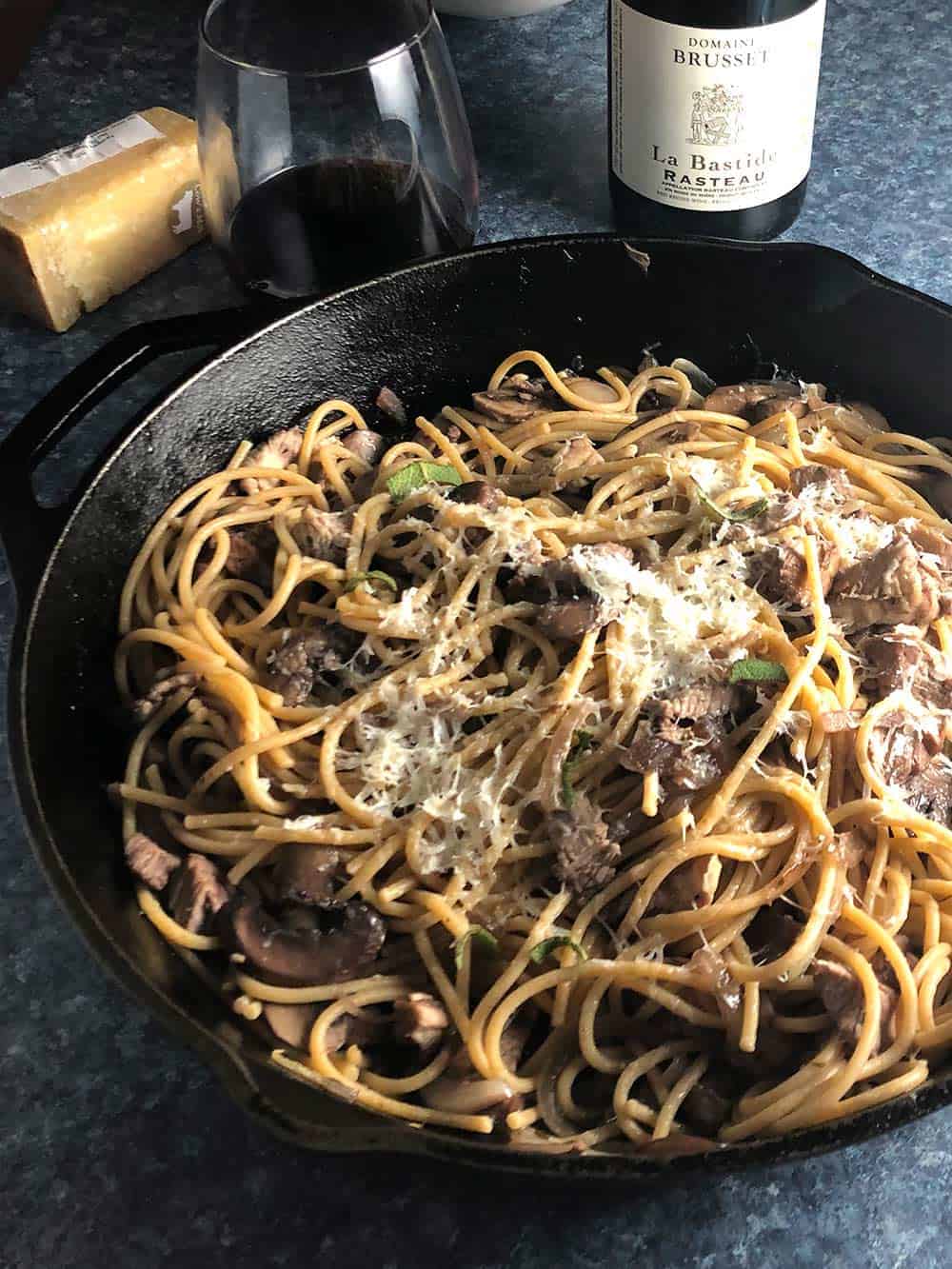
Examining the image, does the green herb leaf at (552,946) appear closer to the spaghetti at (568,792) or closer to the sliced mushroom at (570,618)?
the spaghetti at (568,792)

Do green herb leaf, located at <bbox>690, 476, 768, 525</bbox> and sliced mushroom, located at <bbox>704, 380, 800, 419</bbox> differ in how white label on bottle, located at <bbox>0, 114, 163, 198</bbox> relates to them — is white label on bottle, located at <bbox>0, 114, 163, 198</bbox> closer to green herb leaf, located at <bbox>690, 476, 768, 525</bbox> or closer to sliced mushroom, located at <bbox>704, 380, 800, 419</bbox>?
sliced mushroom, located at <bbox>704, 380, 800, 419</bbox>

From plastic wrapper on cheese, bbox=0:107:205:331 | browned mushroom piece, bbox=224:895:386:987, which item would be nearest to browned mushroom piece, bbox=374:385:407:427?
plastic wrapper on cheese, bbox=0:107:205:331

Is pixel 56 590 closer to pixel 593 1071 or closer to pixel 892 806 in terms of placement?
pixel 593 1071

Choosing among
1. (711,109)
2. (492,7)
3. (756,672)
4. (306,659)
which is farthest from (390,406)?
(492,7)

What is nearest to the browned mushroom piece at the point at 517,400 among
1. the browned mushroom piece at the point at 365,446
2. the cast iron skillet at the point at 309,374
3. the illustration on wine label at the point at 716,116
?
the cast iron skillet at the point at 309,374

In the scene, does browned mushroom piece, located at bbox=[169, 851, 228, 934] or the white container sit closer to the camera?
browned mushroom piece, located at bbox=[169, 851, 228, 934]

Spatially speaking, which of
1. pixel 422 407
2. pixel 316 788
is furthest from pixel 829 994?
pixel 422 407
